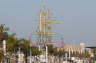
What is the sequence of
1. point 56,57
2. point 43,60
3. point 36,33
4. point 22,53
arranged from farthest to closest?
point 36,33 < point 56,57 < point 43,60 < point 22,53

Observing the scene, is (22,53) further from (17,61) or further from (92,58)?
(92,58)

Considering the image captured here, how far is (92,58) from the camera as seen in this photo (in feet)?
398

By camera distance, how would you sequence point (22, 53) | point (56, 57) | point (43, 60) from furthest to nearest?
point (56, 57), point (43, 60), point (22, 53)

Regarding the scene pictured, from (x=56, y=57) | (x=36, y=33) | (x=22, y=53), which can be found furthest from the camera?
(x=36, y=33)

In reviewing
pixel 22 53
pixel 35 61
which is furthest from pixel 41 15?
pixel 22 53

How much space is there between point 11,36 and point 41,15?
5917 centimetres

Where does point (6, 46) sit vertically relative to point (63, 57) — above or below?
above

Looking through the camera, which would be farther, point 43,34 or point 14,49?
point 43,34

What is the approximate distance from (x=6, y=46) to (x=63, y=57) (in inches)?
1937

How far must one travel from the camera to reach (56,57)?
9800 centimetres

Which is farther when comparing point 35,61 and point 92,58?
point 92,58

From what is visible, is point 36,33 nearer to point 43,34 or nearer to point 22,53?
point 43,34

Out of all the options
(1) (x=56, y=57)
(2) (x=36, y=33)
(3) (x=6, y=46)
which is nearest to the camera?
(3) (x=6, y=46)

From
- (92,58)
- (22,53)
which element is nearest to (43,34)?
(92,58)
